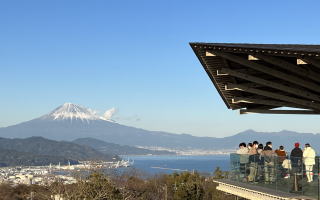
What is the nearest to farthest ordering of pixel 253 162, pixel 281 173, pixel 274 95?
pixel 281 173 → pixel 253 162 → pixel 274 95

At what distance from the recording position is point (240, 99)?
62.1 ft

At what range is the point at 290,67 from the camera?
1255 centimetres

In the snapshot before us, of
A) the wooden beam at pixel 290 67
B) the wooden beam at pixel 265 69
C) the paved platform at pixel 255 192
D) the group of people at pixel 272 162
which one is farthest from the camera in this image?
the paved platform at pixel 255 192

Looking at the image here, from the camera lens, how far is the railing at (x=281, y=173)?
1273 centimetres

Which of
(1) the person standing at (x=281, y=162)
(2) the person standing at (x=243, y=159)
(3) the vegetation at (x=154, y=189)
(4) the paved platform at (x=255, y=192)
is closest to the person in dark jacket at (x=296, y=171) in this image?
(4) the paved platform at (x=255, y=192)

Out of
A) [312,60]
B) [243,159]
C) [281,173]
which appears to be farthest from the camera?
[243,159]

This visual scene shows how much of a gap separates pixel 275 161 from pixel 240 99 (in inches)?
194

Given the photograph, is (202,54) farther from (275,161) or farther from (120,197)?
(120,197)

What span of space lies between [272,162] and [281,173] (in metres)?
0.66

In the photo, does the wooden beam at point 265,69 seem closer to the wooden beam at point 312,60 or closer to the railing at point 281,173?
the wooden beam at point 312,60

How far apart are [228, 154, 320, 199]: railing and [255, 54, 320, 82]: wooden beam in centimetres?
213

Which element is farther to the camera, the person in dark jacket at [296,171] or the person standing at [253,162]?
the person standing at [253,162]

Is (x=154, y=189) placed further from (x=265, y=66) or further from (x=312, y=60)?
(x=312, y=60)

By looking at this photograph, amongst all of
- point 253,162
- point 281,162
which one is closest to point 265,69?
point 281,162
